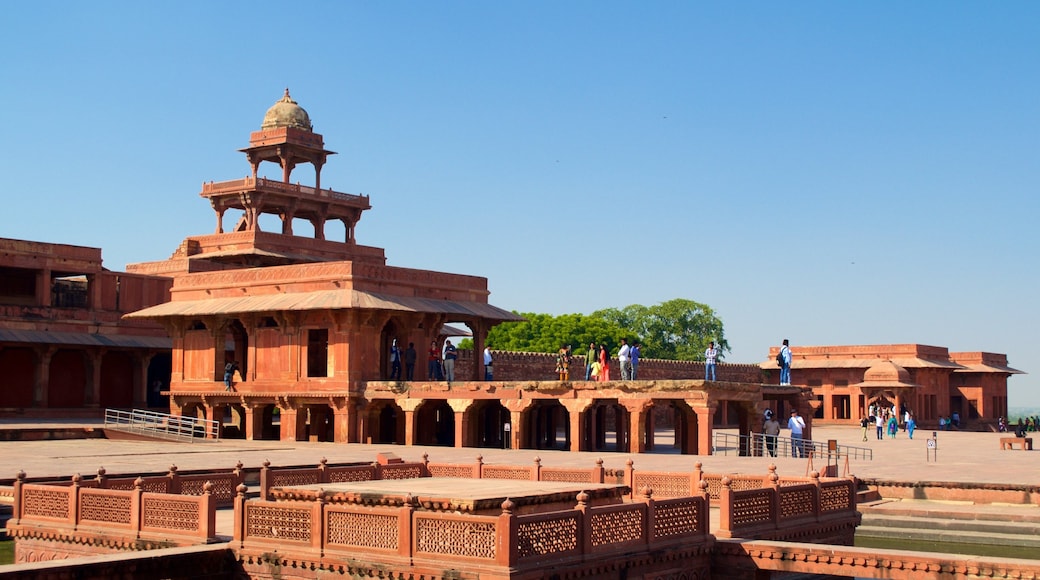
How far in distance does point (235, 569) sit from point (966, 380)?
57.5 metres

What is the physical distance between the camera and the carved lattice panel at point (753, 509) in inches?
578

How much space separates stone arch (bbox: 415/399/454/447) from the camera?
1282 inches

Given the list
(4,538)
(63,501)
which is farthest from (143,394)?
(63,501)

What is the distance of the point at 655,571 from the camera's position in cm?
1309

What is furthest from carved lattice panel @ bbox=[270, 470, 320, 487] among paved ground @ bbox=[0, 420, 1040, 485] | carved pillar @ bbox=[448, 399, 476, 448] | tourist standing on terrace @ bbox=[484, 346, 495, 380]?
tourist standing on terrace @ bbox=[484, 346, 495, 380]

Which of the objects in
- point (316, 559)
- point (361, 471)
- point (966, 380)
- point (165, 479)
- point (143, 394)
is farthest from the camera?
point (966, 380)

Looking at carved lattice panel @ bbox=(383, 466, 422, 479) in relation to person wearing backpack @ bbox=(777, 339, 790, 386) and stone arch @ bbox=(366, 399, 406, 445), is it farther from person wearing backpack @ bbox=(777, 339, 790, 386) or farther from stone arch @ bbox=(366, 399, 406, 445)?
person wearing backpack @ bbox=(777, 339, 790, 386)

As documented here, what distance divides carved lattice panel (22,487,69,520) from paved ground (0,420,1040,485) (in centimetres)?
401

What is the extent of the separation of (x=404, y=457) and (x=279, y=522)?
12.9m

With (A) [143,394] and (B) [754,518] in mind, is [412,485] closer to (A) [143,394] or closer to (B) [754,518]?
(B) [754,518]

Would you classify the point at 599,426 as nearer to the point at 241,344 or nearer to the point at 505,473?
the point at 241,344

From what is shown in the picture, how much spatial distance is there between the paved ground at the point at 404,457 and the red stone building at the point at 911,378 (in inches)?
1097

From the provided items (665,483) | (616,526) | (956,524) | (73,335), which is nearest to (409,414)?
(73,335)

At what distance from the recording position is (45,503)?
15234 millimetres
